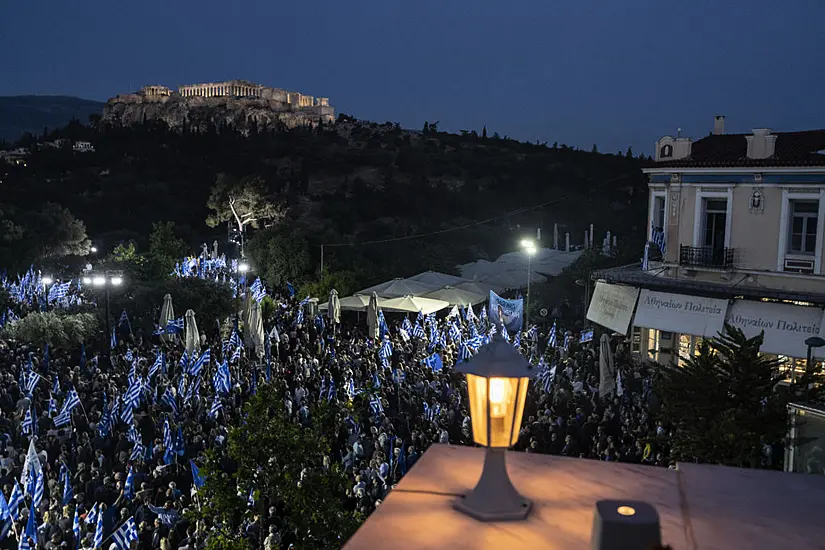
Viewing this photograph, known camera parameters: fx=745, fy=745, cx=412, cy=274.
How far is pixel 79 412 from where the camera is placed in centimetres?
1622

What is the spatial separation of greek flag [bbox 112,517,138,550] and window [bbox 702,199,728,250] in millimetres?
16008

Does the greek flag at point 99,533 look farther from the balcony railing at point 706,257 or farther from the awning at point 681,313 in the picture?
the balcony railing at point 706,257

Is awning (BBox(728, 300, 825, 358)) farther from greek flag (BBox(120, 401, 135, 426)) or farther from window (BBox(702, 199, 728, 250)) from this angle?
greek flag (BBox(120, 401, 135, 426))

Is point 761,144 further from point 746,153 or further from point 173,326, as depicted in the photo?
point 173,326

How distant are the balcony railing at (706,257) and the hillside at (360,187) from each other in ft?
65.2

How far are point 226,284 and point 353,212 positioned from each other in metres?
31.0

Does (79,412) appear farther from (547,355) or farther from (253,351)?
(547,355)

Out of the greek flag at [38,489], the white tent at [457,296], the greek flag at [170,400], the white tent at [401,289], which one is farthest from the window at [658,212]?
the greek flag at [38,489]

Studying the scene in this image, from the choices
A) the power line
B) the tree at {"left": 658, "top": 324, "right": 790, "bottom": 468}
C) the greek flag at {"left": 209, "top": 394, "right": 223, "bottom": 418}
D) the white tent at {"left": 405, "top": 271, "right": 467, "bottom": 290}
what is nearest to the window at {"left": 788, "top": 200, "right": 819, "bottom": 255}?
the tree at {"left": 658, "top": 324, "right": 790, "bottom": 468}

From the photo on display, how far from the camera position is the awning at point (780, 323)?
1736cm

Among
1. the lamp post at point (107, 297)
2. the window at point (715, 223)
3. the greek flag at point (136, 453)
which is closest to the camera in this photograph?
the greek flag at point (136, 453)

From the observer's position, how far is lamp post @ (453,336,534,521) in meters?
3.64

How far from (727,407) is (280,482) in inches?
282

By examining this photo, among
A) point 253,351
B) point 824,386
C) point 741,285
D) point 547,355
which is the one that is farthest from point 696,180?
point 253,351
